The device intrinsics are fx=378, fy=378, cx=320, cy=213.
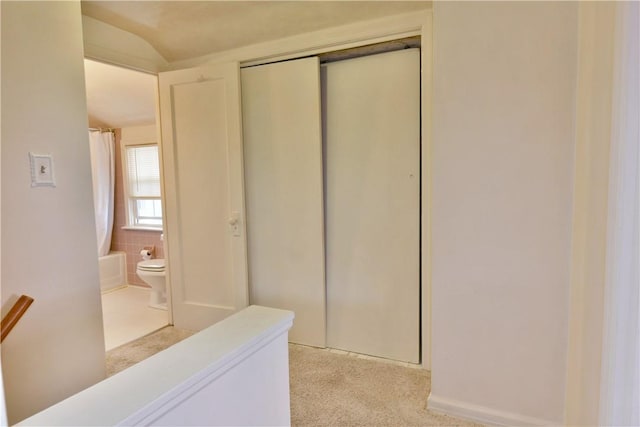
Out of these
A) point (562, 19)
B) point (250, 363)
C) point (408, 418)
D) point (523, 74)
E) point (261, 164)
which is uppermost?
point (562, 19)

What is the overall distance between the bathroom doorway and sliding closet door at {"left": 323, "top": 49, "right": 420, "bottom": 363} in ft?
7.18

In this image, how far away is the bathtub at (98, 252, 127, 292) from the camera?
4.35 m

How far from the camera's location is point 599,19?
136 centimetres

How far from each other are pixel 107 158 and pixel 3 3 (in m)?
3.21

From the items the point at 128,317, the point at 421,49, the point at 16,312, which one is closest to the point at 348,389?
the point at 16,312

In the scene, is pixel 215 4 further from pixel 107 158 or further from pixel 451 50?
pixel 107 158

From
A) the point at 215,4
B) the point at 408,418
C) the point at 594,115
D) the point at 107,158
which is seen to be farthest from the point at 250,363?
the point at 107,158

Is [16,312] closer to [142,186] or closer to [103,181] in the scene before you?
[142,186]

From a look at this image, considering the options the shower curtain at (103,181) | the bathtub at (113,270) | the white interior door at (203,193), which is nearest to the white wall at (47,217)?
the white interior door at (203,193)

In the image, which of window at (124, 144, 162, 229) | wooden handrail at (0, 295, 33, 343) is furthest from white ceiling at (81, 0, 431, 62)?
window at (124, 144, 162, 229)

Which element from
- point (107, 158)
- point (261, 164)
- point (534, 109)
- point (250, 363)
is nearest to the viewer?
point (250, 363)

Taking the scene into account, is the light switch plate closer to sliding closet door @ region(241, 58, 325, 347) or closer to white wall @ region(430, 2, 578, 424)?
sliding closet door @ region(241, 58, 325, 347)

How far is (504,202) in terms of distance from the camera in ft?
5.76

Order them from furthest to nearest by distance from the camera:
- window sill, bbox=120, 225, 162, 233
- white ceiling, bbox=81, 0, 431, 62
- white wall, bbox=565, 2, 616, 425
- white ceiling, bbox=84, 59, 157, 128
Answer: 1. window sill, bbox=120, 225, 162, 233
2. white ceiling, bbox=84, 59, 157, 128
3. white ceiling, bbox=81, 0, 431, 62
4. white wall, bbox=565, 2, 616, 425
